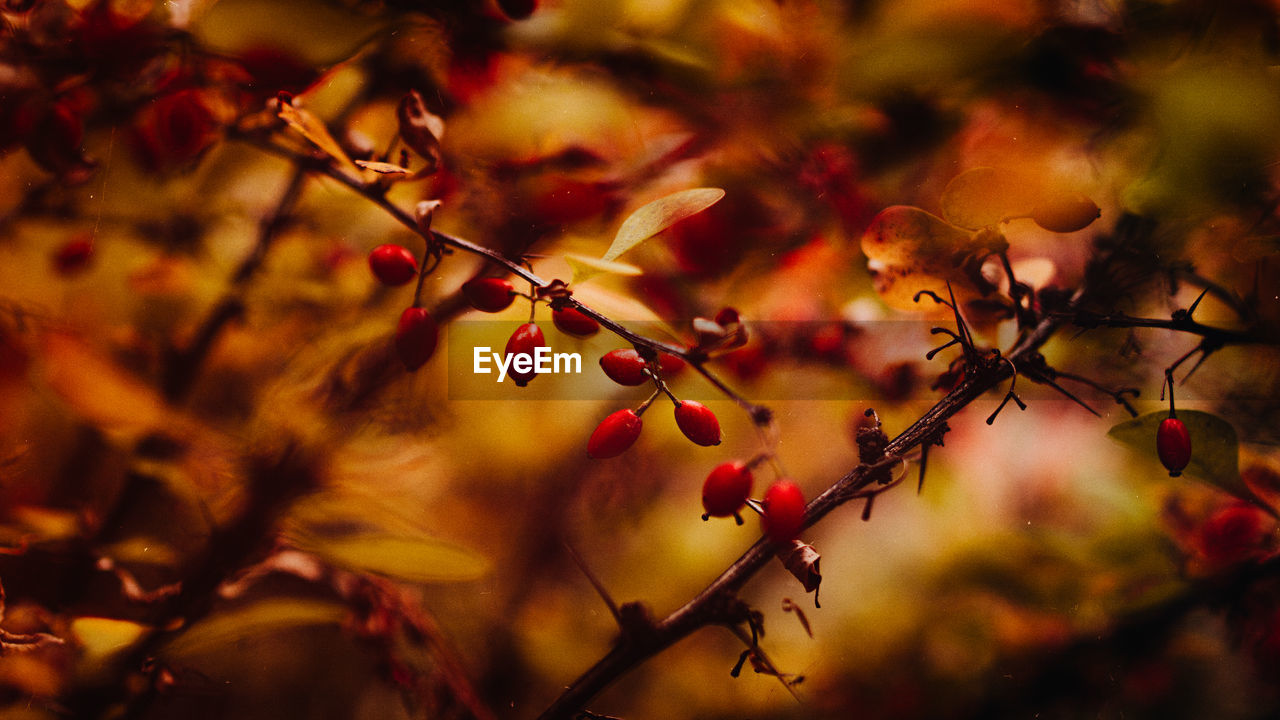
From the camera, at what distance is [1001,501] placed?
0.56m

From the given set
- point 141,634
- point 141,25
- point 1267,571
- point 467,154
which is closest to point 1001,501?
point 1267,571

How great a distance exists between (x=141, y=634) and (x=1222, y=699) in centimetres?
100

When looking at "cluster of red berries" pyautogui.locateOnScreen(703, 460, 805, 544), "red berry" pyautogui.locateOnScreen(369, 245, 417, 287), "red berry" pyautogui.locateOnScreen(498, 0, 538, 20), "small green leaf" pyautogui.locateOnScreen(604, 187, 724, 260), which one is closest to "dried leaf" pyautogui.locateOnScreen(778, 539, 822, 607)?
"cluster of red berries" pyautogui.locateOnScreen(703, 460, 805, 544)

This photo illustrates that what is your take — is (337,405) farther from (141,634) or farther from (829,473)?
(829,473)

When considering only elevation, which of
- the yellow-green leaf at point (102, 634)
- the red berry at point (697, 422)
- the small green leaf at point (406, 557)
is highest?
the red berry at point (697, 422)

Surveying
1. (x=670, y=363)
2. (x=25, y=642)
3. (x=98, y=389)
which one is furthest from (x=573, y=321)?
(x=25, y=642)

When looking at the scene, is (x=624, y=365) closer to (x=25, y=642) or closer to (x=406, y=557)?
(x=406, y=557)

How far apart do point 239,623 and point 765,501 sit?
1.53 feet

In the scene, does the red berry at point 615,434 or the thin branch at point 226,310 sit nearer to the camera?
the red berry at point 615,434

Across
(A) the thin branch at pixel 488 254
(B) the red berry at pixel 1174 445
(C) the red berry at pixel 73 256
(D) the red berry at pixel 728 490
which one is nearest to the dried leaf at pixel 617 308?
(A) the thin branch at pixel 488 254

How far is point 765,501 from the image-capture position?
1.29ft

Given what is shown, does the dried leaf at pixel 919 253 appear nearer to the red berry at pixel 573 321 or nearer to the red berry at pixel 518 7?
the red berry at pixel 573 321

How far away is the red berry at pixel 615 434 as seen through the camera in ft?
1.32

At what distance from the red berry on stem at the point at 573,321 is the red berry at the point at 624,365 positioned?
25 millimetres
